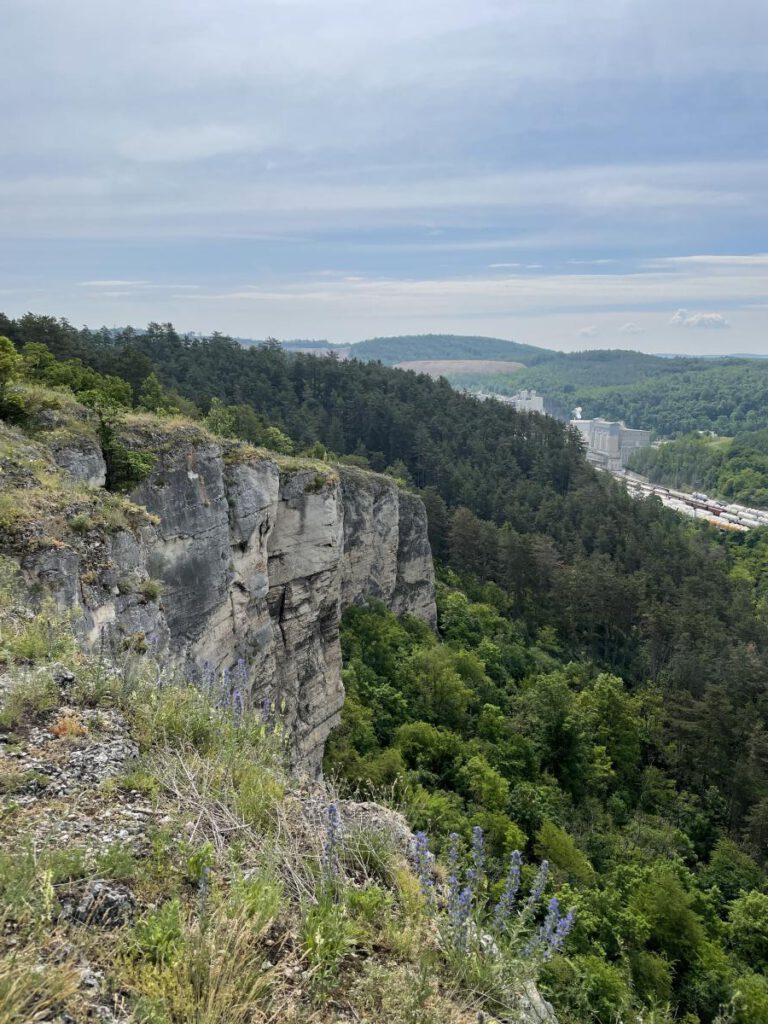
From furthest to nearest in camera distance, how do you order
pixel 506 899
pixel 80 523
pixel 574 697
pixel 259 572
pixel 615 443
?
pixel 615 443 < pixel 574 697 < pixel 259 572 < pixel 80 523 < pixel 506 899

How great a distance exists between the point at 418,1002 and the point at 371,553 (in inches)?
1353

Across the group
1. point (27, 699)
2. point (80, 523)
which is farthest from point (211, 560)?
→ point (27, 699)

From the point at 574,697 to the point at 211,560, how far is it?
24873 millimetres

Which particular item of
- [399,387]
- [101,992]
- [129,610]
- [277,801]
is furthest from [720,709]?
[399,387]

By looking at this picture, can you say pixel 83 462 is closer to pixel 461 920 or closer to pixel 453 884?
pixel 453 884

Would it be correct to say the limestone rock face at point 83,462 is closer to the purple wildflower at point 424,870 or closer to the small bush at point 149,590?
the small bush at point 149,590

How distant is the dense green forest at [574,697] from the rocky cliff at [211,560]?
2.12m

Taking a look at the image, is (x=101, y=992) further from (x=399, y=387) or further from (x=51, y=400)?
(x=399, y=387)

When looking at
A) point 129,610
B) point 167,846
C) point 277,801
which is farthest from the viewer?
point 129,610

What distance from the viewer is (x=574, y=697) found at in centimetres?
3494

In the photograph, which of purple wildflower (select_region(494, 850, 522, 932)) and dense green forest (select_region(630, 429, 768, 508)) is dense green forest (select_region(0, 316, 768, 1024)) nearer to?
purple wildflower (select_region(494, 850, 522, 932))

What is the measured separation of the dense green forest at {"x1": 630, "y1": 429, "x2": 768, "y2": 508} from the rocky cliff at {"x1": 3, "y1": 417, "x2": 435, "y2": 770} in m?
114

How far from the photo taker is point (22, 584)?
29.9ft

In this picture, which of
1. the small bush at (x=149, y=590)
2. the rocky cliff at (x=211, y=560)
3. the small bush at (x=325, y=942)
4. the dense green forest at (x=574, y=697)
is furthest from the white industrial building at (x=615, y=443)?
the small bush at (x=325, y=942)
